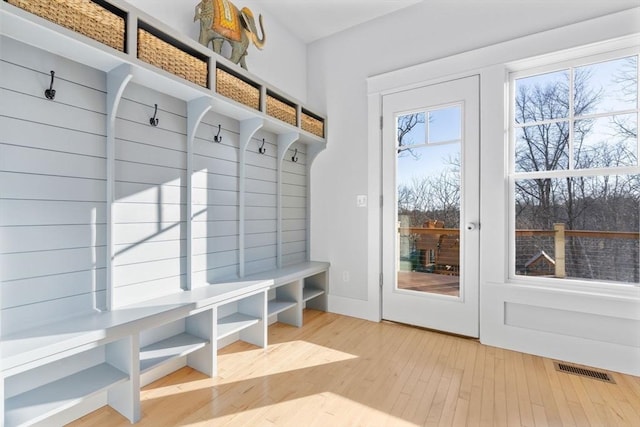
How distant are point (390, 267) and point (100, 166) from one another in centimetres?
242

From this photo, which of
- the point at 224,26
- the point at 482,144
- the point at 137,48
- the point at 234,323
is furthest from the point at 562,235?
the point at 137,48

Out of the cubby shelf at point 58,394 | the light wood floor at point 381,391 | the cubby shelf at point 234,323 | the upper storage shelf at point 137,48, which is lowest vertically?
the light wood floor at point 381,391

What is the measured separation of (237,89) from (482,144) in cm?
199

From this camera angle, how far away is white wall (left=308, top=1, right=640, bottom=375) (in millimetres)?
2121

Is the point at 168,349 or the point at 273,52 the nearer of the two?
the point at 168,349

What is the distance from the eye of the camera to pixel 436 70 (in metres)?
2.71

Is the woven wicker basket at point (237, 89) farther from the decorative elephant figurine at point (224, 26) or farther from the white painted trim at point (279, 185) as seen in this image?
the white painted trim at point (279, 185)

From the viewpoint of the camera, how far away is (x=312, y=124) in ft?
10.1

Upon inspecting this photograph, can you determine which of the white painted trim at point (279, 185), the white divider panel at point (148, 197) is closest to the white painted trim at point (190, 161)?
the white divider panel at point (148, 197)

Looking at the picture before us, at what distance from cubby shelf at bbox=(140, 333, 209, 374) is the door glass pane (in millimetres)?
1861

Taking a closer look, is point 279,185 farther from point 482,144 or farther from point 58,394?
point 58,394

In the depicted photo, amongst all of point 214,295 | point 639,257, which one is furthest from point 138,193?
point 639,257

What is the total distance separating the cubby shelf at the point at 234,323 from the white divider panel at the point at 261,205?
0.38m

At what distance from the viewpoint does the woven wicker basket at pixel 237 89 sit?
2.07 metres
